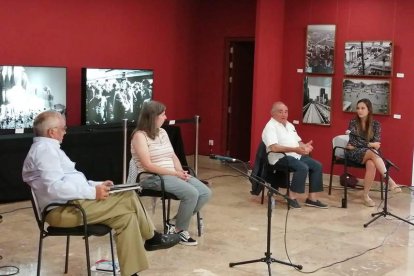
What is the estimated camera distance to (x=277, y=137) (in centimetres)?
612

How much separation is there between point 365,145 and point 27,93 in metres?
3.50

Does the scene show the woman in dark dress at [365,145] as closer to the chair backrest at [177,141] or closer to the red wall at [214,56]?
the chair backrest at [177,141]

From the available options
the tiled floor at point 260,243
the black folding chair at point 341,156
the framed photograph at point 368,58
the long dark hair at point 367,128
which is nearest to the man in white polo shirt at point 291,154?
the tiled floor at point 260,243

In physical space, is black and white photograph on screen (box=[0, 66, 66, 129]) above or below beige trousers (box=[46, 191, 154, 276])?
above

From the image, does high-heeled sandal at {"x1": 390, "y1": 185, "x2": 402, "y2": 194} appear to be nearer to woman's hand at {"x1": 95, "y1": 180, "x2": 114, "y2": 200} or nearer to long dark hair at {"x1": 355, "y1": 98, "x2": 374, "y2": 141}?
long dark hair at {"x1": 355, "y1": 98, "x2": 374, "y2": 141}

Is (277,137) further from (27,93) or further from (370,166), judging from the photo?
(27,93)

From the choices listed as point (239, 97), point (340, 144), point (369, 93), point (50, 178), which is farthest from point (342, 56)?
point (50, 178)

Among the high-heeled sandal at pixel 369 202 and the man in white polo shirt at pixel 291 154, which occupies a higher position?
the man in white polo shirt at pixel 291 154

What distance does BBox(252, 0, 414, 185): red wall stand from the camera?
23.0 ft

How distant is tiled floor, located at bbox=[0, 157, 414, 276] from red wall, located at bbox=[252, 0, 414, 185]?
105 cm

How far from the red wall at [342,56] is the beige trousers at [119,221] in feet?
14.0

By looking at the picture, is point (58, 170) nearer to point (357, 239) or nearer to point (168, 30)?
point (357, 239)

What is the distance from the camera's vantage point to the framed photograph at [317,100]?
7.61 meters

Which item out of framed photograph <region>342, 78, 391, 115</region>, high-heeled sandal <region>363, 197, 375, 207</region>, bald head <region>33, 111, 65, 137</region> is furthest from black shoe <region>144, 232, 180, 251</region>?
framed photograph <region>342, 78, 391, 115</region>
